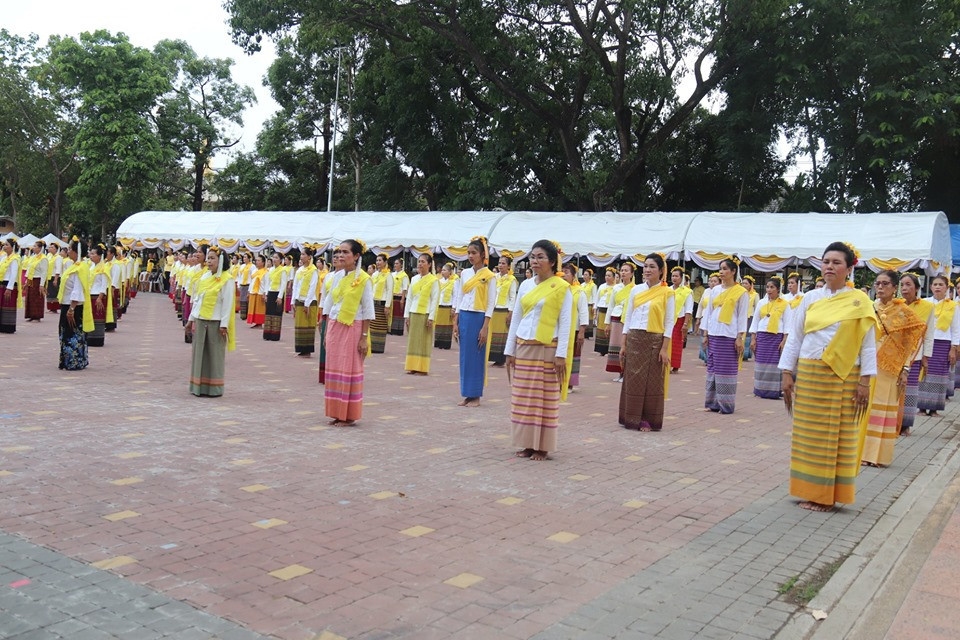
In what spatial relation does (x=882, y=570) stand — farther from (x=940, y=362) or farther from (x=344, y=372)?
(x=940, y=362)

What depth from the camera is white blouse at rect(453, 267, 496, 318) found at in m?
9.88

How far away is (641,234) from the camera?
20.8 metres

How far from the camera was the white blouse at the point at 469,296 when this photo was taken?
9875mm

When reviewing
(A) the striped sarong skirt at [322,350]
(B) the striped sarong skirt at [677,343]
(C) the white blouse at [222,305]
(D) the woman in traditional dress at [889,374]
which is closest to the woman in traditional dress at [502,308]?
(B) the striped sarong skirt at [677,343]

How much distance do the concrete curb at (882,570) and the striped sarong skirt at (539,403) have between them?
8.26 ft

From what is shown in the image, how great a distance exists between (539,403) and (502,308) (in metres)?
A: 6.65

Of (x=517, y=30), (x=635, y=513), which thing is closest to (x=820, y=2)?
(x=517, y=30)

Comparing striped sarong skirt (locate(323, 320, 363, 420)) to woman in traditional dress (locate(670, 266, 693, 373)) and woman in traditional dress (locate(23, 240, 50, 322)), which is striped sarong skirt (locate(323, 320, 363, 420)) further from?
woman in traditional dress (locate(23, 240, 50, 322))

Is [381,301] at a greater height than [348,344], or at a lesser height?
greater

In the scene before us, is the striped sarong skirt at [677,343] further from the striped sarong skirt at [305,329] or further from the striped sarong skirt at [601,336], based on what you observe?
the striped sarong skirt at [305,329]

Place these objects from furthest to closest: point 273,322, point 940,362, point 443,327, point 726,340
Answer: point 273,322 < point 443,327 < point 940,362 < point 726,340

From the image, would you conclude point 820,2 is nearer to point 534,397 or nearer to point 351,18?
point 351,18

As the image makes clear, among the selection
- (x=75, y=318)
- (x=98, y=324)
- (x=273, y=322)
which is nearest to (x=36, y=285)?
(x=98, y=324)

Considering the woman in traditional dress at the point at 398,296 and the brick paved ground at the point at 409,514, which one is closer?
the brick paved ground at the point at 409,514
